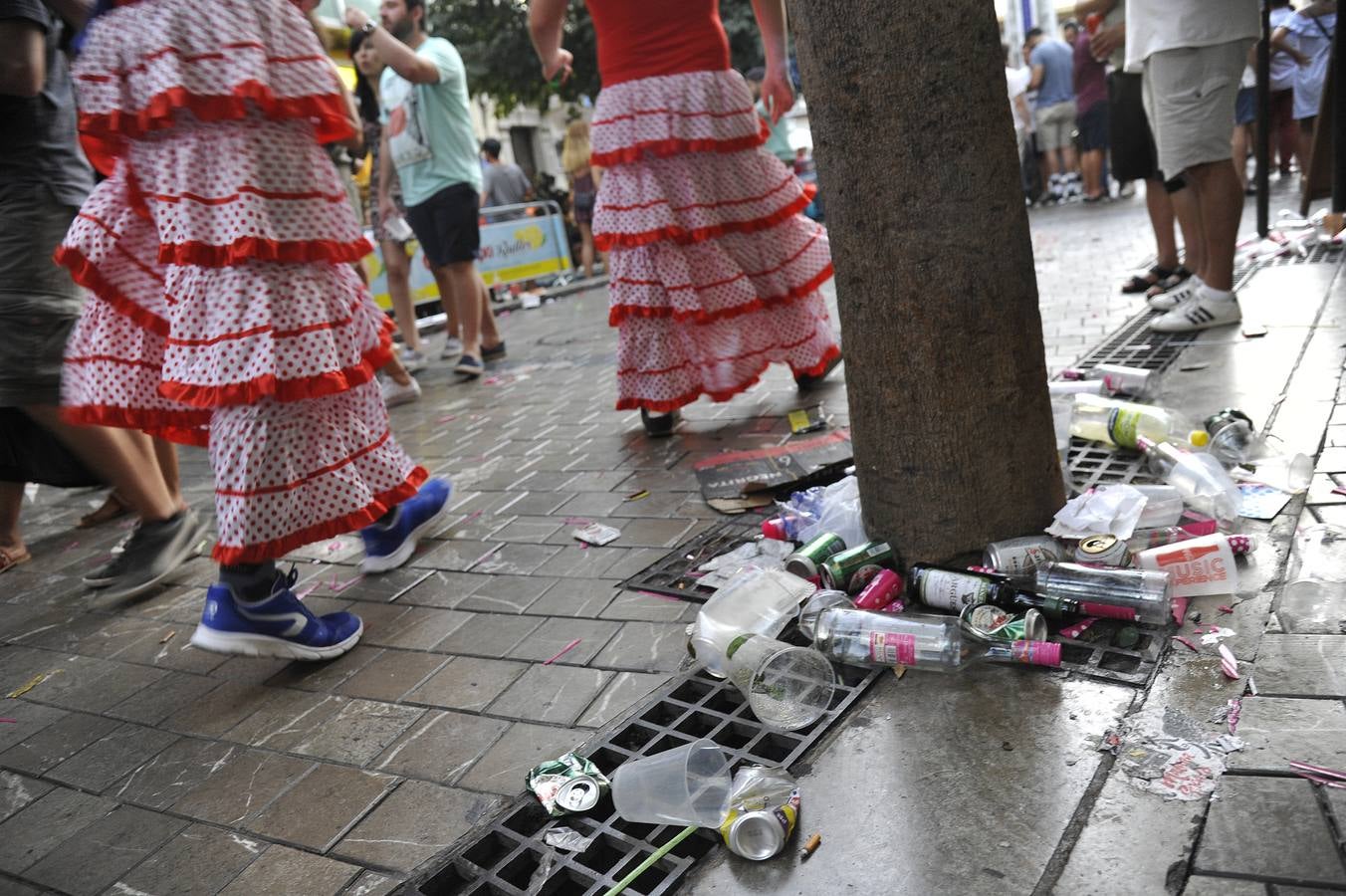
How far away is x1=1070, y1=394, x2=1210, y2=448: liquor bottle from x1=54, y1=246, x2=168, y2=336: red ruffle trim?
2863 mm

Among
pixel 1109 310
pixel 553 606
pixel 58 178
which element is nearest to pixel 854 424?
pixel 553 606

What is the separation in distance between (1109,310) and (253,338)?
4492 mm

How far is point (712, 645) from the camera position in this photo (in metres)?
→ 2.12

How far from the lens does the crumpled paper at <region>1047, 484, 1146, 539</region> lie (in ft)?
7.48

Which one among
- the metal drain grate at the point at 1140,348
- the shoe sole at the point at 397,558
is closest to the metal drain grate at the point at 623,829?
the shoe sole at the point at 397,558

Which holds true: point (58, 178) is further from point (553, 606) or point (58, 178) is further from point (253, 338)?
point (553, 606)

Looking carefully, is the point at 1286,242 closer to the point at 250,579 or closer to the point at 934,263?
the point at 934,263

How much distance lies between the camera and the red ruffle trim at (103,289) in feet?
8.18

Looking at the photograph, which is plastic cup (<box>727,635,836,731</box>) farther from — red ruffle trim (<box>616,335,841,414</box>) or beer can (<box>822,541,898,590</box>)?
red ruffle trim (<box>616,335,841,414</box>)

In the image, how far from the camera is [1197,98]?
4.04 m

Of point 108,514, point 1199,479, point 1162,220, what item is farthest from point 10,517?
point 1162,220

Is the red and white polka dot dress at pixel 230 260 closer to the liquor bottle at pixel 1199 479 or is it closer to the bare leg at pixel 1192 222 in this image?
the liquor bottle at pixel 1199 479

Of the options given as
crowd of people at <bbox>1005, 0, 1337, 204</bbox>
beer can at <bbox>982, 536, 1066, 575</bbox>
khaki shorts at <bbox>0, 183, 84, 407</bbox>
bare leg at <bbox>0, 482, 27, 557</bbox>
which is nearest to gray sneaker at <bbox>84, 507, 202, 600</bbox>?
khaki shorts at <bbox>0, 183, 84, 407</bbox>

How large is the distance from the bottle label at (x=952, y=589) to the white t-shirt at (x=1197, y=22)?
10.2ft
